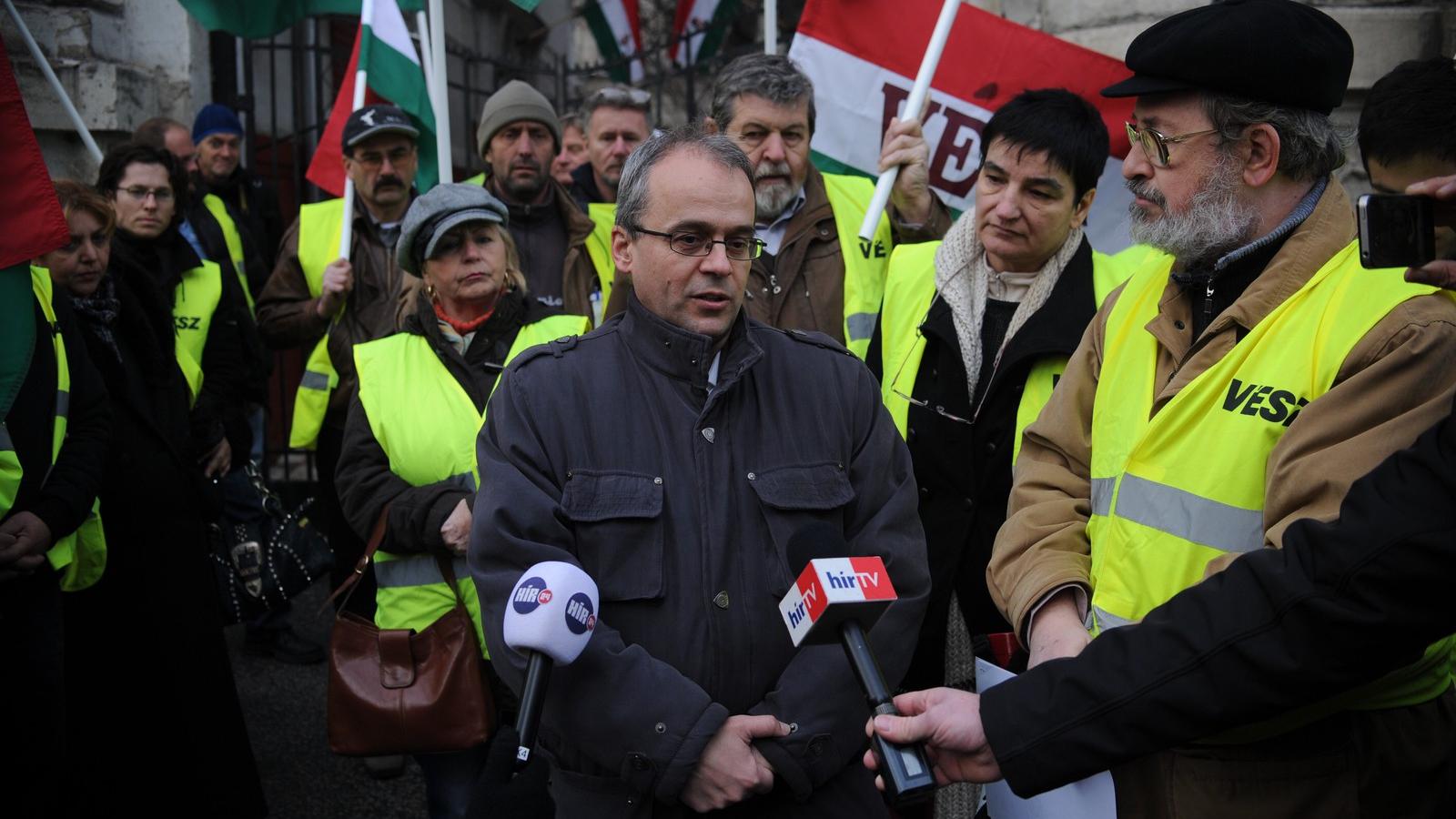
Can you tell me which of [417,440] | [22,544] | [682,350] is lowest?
[22,544]

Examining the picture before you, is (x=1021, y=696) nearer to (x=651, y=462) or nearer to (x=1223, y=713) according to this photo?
(x=1223, y=713)

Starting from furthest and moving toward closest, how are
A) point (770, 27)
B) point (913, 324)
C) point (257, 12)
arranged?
1. point (257, 12)
2. point (770, 27)
3. point (913, 324)

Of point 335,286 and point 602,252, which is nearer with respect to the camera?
point 335,286

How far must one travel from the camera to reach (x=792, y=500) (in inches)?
103

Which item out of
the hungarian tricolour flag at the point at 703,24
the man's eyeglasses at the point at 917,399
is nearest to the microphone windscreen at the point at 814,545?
the man's eyeglasses at the point at 917,399

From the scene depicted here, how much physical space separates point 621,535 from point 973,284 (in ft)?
5.67

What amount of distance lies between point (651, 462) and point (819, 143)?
10.1 ft

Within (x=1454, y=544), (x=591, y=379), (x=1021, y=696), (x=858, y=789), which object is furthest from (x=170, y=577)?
(x=1454, y=544)

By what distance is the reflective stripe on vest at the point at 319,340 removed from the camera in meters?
5.41

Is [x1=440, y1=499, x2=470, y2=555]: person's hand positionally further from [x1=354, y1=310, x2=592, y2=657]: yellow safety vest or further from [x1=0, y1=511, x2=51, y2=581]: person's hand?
[x1=0, y1=511, x2=51, y2=581]: person's hand

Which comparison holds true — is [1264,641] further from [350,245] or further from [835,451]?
[350,245]

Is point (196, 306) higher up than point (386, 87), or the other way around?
point (386, 87)

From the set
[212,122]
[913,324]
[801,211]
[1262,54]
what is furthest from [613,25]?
[1262,54]

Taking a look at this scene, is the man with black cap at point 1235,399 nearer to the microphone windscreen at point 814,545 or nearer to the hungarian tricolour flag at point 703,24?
the microphone windscreen at point 814,545
